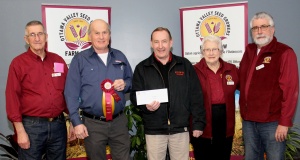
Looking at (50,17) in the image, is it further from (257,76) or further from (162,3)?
(257,76)

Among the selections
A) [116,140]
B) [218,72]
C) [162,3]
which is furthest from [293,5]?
[116,140]

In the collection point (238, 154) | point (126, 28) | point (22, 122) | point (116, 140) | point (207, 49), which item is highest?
point (126, 28)

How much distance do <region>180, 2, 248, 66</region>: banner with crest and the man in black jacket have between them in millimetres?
1197

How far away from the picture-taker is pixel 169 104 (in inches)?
102

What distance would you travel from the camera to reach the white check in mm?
2525

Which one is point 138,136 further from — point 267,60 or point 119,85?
point 267,60

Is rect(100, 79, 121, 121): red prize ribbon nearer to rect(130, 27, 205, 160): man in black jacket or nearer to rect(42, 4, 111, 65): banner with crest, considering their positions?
rect(130, 27, 205, 160): man in black jacket

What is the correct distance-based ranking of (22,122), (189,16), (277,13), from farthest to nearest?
(277,13) → (189,16) → (22,122)

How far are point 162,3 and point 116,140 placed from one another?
2.23 metres

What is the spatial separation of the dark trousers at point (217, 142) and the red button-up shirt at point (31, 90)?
58.8 inches

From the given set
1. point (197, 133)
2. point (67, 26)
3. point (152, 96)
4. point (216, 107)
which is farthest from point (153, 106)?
point (67, 26)

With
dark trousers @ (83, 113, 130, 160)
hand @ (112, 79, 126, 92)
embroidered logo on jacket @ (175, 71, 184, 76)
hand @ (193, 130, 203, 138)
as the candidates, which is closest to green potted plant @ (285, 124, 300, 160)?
hand @ (193, 130, 203, 138)

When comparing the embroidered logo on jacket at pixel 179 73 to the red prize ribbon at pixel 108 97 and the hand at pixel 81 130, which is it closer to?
the red prize ribbon at pixel 108 97

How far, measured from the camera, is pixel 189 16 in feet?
12.4
